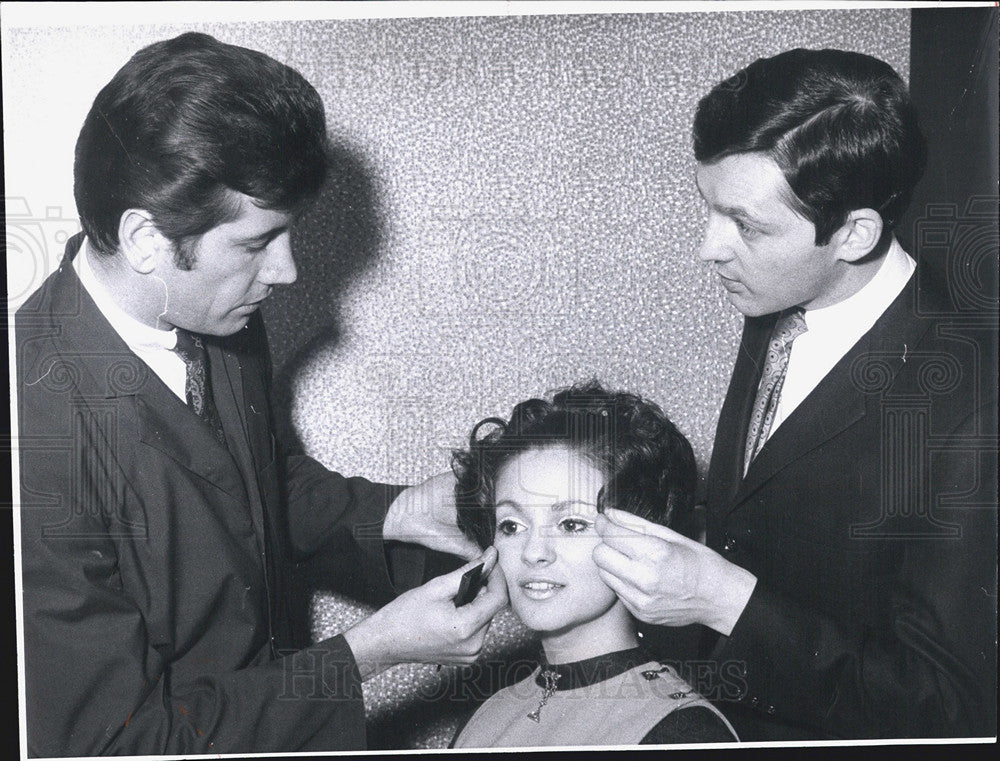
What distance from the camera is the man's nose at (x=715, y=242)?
1359mm

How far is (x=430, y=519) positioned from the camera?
4.55 ft

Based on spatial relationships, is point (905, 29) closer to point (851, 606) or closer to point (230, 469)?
point (851, 606)

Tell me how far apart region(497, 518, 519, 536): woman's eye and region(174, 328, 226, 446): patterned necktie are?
367 mm

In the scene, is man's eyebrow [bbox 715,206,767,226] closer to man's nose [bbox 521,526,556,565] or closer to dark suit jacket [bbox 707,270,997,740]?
dark suit jacket [bbox 707,270,997,740]

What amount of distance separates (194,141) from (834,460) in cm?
90

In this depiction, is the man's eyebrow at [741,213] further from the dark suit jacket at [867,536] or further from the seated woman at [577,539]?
the seated woman at [577,539]

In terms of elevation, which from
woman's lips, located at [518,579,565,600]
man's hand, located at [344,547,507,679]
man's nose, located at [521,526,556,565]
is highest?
man's nose, located at [521,526,556,565]

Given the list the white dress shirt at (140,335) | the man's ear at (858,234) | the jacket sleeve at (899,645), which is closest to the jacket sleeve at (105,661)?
the white dress shirt at (140,335)

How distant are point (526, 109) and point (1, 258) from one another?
2.34 feet

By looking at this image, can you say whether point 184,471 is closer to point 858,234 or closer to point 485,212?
point 485,212

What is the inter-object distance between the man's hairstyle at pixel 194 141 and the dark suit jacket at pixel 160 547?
13 cm

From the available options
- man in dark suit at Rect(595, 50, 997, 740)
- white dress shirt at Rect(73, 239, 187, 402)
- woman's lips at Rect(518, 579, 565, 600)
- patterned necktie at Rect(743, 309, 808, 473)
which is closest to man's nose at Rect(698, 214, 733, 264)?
man in dark suit at Rect(595, 50, 997, 740)

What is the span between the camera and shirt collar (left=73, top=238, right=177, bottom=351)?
4.31 feet

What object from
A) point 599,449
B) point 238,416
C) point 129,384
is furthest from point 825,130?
point 129,384
